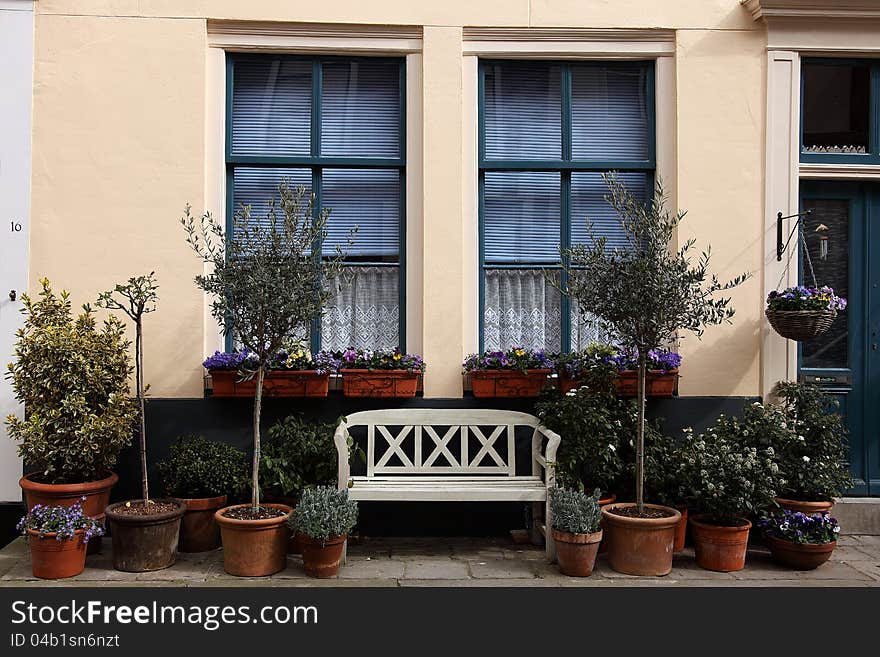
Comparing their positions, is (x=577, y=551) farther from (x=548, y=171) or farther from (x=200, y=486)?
(x=548, y=171)

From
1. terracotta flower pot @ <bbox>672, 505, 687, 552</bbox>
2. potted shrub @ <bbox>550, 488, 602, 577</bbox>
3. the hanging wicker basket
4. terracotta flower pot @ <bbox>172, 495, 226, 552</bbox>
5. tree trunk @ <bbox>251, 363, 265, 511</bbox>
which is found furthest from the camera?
the hanging wicker basket

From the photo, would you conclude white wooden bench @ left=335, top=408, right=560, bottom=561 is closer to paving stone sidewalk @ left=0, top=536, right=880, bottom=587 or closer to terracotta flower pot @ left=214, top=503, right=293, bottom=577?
paving stone sidewalk @ left=0, top=536, right=880, bottom=587

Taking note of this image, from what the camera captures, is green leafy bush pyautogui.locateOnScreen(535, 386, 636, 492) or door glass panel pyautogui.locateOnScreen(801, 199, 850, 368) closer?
green leafy bush pyautogui.locateOnScreen(535, 386, 636, 492)

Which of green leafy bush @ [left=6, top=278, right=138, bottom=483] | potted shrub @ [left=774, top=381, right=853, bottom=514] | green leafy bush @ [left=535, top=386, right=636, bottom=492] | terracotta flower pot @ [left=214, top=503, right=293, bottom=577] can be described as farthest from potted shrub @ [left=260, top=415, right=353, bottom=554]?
potted shrub @ [left=774, top=381, right=853, bottom=514]

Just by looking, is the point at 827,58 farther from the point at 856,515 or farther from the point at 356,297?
the point at 356,297

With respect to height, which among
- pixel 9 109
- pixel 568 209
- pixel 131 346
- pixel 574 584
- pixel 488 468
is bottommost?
pixel 574 584

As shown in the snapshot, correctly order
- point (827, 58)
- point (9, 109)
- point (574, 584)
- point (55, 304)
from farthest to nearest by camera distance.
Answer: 1. point (827, 58)
2. point (9, 109)
3. point (55, 304)
4. point (574, 584)

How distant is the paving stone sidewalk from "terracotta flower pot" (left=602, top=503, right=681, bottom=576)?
7cm

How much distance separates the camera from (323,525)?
212 inches

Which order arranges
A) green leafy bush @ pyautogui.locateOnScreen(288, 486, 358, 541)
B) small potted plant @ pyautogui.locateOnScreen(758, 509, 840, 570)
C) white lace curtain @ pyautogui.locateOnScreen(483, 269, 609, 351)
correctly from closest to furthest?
green leafy bush @ pyautogui.locateOnScreen(288, 486, 358, 541) → small potted plant @ pyautogui.locateOnScreen(758, 509, 840, 570) → white lace curtain @ pyautogui.locateOnScreen(483, 269, 609, 351)

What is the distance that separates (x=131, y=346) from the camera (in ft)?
21.2

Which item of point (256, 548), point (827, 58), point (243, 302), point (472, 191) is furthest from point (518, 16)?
point (256, 548)

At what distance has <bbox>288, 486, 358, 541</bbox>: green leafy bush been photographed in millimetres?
5379

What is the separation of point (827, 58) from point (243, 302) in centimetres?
508
